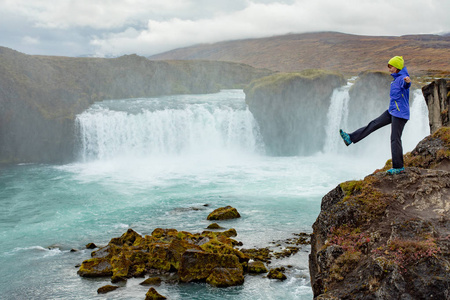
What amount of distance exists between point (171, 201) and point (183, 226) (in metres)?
5.60

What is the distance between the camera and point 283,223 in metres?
21.4

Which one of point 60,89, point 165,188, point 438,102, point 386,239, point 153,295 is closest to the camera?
point 386,239

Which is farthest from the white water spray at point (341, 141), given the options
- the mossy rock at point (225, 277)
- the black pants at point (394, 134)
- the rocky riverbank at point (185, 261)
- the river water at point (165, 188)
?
the black pants at point (394, 134)

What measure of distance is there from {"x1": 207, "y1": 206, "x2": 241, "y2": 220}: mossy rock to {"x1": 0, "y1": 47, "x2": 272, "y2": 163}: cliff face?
25547 millimetres

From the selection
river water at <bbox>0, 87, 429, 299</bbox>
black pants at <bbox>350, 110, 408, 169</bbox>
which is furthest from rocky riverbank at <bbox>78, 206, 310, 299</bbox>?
black pants at <bbox>350, 110, 408, 169</bbox>

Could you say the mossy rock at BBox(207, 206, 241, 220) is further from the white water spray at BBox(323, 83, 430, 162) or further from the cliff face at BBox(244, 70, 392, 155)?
the cliff face at BBox(244, 70, 392, 155)

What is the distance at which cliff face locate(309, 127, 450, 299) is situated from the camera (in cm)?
641

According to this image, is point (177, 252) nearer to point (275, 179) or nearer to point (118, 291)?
point (118, 291)

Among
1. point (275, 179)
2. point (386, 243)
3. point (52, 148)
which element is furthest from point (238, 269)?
point (52, 148)

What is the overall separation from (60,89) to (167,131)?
575 inches

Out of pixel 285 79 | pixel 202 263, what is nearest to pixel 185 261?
pixel 202 263

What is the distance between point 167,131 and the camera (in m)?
44.7

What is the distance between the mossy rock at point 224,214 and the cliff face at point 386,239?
43.3 ft

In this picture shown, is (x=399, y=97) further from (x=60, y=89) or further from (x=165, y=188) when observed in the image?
(x=60, y=89)
